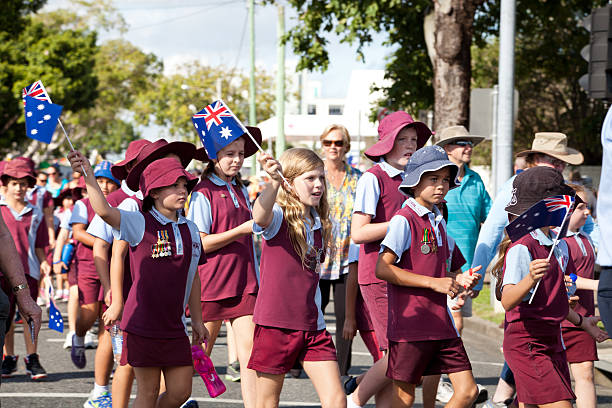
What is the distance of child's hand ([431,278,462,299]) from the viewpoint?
4848mm

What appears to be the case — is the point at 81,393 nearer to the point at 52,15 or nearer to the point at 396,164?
the point at 396,164

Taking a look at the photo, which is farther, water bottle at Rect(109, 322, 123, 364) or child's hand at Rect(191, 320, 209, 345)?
water bottle at Rect(109, 322, 123, 364)

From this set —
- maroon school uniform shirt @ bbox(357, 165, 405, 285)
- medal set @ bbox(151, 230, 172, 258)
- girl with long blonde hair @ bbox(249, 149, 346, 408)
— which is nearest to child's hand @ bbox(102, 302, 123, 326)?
medal set @ bbox(151, 230, 172, 258)

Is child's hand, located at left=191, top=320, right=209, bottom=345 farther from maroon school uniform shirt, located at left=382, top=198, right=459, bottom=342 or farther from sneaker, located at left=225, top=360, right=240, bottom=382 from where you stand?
sneaker, located at left=225, top=360, right=240, bottom=382

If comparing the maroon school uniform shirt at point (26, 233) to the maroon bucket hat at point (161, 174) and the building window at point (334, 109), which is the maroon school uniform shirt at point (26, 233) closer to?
the maroon bucket hat at point (161, 174)

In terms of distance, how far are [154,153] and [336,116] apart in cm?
3401

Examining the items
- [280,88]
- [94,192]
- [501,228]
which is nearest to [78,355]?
[94,192]

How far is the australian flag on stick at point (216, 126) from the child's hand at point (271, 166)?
29.6 inches

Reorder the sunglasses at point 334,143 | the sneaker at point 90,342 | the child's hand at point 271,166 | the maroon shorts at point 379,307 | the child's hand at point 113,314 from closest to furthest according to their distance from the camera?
1. the child's hand at point 271,166
2. the child's hand at point 113,314
3. the maroon shorts at point 379,307
4. the sunglasses at point 334,143
5. the sneaker at point 90,342

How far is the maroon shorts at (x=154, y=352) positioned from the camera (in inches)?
200

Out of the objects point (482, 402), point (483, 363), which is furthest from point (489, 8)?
point (482, 402)

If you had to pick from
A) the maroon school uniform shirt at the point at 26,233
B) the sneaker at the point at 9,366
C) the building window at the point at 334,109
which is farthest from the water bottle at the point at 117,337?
the building window at the point at 334,109

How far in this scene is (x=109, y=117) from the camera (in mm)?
69750

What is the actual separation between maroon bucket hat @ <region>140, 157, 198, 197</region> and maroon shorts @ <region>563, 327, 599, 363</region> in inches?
97.0
